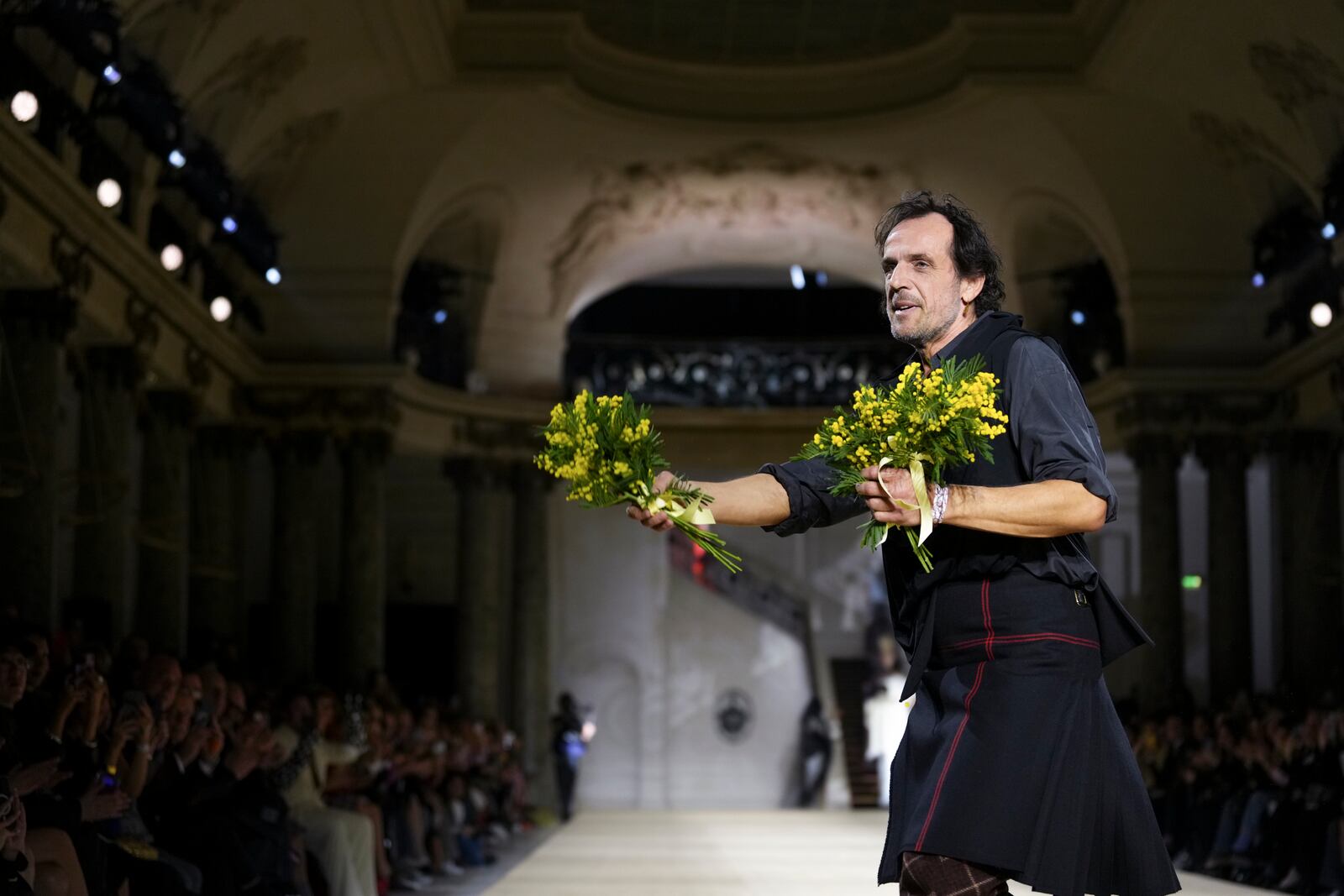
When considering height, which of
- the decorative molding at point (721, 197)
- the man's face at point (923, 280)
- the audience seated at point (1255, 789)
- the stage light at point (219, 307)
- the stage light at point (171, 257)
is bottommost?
the audience seated at point (1255, 789)

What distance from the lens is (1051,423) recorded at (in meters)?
3.35

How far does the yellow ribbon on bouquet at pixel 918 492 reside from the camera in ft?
10.5

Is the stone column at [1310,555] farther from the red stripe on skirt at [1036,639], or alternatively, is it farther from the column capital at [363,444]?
the red stripe on skirt at [1036,639]

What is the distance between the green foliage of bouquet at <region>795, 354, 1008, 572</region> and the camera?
10.4ft

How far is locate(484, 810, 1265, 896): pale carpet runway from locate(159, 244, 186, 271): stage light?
5911mm

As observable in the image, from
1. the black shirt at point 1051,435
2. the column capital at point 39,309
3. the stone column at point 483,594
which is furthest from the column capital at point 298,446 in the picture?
the black shirt at point 1051,435

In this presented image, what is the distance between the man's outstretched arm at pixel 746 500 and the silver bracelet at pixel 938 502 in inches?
14.4

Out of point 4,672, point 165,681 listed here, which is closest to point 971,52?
point 165,681

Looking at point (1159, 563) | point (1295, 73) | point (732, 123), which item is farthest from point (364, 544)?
point (1295, 73)

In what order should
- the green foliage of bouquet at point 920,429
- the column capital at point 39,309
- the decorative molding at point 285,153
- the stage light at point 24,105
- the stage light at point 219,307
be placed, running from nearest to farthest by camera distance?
1. the green foliage of bouquet at point 920,429
2. the stage light at point 24,105
3. the column capital at point 39,309
4. the stage light at point 219,307
5. the decorative molding at point 285,153

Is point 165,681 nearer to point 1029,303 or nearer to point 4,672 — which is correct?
point 4,672

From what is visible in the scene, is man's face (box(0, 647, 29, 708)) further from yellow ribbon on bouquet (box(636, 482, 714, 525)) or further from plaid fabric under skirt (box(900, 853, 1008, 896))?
plaid fabric under skirt (box(900, 853, 1008, 896))

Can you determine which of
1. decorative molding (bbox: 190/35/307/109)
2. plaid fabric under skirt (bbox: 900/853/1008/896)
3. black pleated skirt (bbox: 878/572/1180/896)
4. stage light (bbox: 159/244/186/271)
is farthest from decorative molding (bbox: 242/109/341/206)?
plaid fabric under skirt (bbox: 900/853/1008/896)

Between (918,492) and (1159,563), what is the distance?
1835cm
